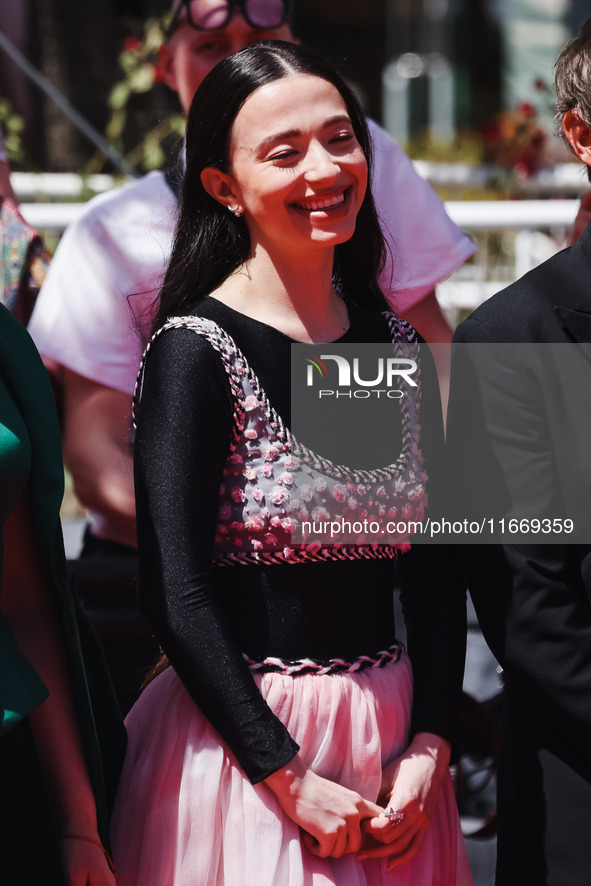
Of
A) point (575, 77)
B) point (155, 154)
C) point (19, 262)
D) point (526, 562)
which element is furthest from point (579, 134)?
point (155, 154)

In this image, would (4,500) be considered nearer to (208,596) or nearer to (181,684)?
(208,596)

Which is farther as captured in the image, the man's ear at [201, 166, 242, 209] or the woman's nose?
the man's ear at [201, 166, 242, 209]

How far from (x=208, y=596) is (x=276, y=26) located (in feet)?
5.34

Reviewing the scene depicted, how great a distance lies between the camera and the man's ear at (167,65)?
2975mm

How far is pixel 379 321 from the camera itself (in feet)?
6.83

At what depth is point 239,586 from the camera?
1.84 metres

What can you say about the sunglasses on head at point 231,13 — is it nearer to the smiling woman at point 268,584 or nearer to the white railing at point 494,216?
the smiling woman at point 268,584

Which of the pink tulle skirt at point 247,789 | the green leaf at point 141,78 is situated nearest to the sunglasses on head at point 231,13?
the pink tulle skirt at point 247,789

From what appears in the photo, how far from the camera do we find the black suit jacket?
1856mm

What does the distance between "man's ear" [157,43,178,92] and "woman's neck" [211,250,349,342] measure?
1.20 metres

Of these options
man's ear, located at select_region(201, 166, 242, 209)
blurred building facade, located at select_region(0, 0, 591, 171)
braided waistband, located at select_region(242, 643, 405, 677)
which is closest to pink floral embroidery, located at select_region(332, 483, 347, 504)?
braided waistband, located at select_region(242, 643, 405, 677)

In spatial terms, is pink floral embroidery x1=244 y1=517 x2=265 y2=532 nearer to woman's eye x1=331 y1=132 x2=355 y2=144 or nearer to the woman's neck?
the woman's neck

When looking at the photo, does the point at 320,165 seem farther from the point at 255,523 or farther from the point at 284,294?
the point at 255,523

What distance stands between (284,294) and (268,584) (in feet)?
1.58
